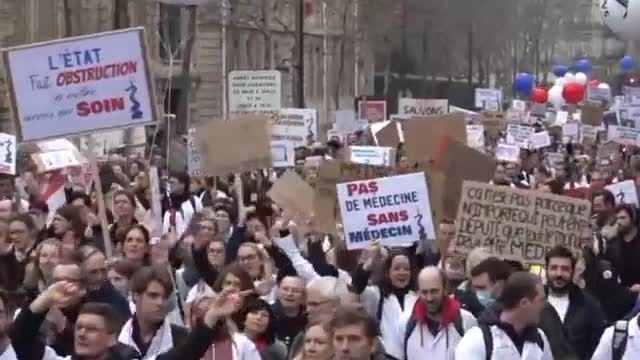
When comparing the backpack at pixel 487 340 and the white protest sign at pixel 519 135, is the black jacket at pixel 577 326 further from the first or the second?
the white protest sign at pixel 519 135

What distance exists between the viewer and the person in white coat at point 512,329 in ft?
25.6

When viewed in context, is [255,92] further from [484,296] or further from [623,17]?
[484,296]

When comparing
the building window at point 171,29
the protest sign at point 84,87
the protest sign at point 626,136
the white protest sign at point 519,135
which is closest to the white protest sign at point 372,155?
the protest sign at point 626,136

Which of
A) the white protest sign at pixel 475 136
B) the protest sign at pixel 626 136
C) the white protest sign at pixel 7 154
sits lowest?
the white protest sign at pixel 475 136

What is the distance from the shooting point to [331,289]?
29.3 ft

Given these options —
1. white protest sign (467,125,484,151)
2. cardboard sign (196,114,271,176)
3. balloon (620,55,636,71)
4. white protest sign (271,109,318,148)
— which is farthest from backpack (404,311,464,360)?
balloon (620,55,636,71)

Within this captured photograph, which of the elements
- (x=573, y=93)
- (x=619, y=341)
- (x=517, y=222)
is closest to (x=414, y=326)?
(x=619, y=341)

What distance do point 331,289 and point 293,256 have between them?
2909mm

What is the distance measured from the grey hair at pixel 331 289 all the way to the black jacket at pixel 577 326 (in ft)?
3.53

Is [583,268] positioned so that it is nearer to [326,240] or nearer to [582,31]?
[326,240]

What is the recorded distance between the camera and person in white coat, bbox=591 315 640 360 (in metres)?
8.16

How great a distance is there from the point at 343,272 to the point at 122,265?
230 centimetres

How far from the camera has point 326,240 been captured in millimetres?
13648

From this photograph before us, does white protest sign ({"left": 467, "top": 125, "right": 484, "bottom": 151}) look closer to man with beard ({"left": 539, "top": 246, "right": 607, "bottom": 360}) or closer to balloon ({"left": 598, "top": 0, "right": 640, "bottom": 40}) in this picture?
balloon ({"left": 598, "top": 0, "right": 640, "bottom": 40})
